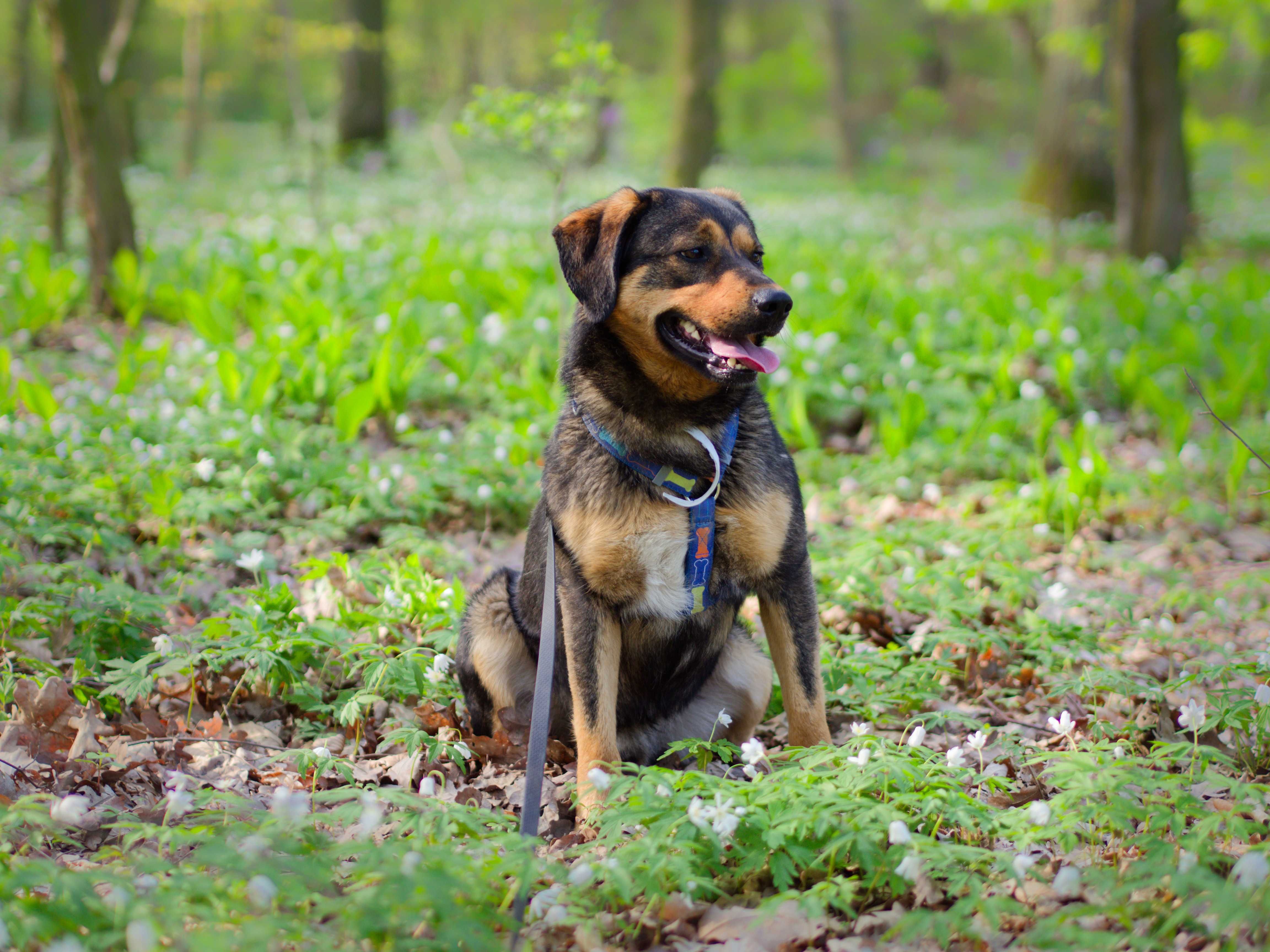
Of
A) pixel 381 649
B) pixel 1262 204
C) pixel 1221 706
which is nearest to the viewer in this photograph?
pixel 1221 706

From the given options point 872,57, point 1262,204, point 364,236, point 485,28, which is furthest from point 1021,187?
point 485,28

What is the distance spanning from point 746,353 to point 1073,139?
1271cm

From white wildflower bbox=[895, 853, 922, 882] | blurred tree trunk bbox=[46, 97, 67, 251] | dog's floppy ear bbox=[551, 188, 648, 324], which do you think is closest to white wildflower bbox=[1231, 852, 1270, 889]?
white wildflower bbox=[895, 853, 922, 882]

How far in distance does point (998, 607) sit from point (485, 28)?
42.5 meters

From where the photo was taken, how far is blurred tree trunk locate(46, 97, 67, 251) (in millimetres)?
8203

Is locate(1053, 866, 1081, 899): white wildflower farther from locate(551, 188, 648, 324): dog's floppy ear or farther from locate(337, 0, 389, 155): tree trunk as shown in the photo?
locate(337, 0, 389, 155): tree trunk

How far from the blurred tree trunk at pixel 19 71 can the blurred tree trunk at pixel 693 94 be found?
1358 cm

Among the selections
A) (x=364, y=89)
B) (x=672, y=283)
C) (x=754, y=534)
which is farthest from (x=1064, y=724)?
(x=364, y=89)

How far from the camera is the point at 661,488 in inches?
105

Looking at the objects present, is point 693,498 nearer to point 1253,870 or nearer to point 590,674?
point 590,674

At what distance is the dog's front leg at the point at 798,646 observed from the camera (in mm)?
2750

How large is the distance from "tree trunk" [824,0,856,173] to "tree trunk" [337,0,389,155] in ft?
39.2

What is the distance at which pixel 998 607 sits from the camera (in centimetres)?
385

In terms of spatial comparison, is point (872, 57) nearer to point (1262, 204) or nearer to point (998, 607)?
point (1262, 204)
